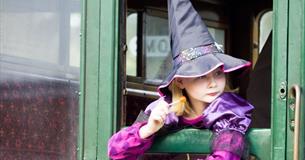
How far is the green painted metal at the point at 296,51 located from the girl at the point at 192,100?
0.40ft

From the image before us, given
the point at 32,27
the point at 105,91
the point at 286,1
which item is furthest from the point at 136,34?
the point at 286,1

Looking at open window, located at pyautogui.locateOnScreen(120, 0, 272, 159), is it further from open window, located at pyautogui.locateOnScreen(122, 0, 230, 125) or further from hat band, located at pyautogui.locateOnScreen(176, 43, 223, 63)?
hat band, located at pyautogui.locateOnScreen(176, 43, 223, 63)

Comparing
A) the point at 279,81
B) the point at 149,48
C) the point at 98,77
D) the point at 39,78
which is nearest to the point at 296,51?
the point at 279,81

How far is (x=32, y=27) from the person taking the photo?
2877 mm

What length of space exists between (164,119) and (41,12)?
2.17 feet

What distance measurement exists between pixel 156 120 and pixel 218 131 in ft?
0.54

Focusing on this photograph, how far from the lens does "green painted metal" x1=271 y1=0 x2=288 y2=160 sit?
235 centimetres

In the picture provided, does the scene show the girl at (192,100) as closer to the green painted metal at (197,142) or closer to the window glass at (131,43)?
the green painted metal at (197,142)

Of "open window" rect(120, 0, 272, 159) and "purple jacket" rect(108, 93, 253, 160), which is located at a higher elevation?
→ "open window" rect(120, 0, 272, 159)

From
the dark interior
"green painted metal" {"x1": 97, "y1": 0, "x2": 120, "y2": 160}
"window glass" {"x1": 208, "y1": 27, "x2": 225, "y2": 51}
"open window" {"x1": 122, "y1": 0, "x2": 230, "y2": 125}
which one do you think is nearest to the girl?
"green painted metal" {"x1": 97, "y1": 0, "x2": 120, "y2": 160}

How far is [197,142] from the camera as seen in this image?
8.06 ft

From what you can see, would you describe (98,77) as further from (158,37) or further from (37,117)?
(158,37)

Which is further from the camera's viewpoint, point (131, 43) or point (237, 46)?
point (237, 46)

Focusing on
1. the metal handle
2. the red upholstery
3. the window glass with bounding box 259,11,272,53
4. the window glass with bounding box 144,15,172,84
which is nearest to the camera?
the metal handle
